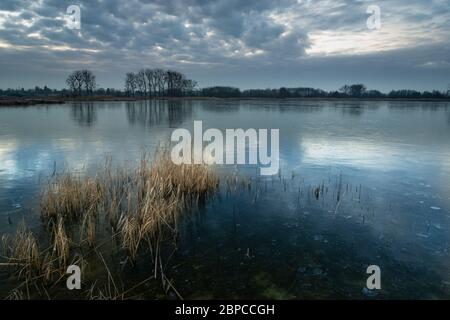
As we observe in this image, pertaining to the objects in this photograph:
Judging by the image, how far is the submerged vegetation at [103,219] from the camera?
464cm

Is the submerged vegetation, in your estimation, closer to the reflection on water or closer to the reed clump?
the reed clump

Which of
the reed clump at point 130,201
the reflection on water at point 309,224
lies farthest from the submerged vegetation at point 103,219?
the reflection on water at point 309,224

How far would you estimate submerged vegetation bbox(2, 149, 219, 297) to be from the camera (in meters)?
4.64

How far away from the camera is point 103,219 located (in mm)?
6508

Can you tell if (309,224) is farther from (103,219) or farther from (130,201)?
(103,219)

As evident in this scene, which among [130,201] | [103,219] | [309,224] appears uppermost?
[130,201]

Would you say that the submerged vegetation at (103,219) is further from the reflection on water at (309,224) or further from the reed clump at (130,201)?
the reflection on water at (309,224)

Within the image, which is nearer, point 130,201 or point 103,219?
point 103,219

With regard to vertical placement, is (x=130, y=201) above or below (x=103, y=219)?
above

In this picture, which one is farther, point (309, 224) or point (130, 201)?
point (130, 201)

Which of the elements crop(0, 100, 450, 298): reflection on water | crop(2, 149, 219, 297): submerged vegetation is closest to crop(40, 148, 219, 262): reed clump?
crop(2, 149, 219, 297): submerged vegetation

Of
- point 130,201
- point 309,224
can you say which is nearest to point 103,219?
point 130,201

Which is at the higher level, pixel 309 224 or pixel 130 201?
pixel 130 201
